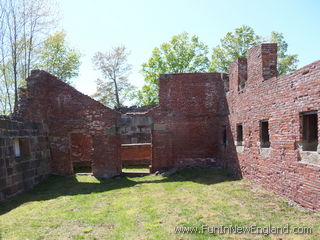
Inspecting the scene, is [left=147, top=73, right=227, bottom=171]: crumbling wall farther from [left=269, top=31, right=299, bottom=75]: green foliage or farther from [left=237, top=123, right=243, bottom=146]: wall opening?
[left=269, top=31, right=299, bottom=75]: green foliage

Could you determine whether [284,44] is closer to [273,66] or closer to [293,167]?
[273,66]

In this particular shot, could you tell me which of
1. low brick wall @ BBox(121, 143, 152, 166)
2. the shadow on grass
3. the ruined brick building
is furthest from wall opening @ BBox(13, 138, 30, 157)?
low brick wall @ BBox(121, 143, 152, 166)

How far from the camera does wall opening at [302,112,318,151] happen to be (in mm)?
6820

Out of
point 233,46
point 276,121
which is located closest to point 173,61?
point 233,46

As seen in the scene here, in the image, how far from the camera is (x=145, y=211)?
7266 mm

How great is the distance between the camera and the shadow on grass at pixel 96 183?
969 centimetres

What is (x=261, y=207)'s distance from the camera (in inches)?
275

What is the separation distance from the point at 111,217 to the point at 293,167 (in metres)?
5.09

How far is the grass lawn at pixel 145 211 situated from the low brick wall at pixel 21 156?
467 mm

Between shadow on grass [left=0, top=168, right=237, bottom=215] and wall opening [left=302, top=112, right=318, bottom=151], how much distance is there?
441 centimetres

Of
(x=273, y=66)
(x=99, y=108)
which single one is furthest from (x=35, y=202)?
(x=273, y=66)

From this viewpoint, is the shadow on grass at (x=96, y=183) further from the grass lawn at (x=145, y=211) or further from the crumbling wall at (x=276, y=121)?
the crumbling wall at (x=276, y=121)

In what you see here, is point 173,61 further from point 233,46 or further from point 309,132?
point 309,132

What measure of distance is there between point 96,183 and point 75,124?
3361 mm
